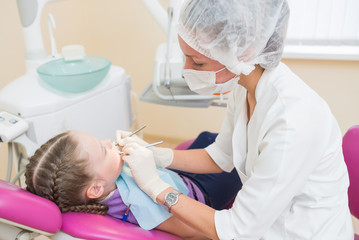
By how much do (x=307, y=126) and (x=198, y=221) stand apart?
427 millimetres

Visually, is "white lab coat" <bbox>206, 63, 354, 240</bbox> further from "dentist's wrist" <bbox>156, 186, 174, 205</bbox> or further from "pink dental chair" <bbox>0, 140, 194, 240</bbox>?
"pink dental chair" <bbox>0, 140, 194, 240</bbox>

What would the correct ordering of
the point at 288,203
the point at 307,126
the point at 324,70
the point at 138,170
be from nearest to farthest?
1. the point at 307,126
2. the point at 288,203
3. the point at 138,170
4. the point at 324,70

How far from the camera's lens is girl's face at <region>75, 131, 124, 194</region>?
1120 millimetres

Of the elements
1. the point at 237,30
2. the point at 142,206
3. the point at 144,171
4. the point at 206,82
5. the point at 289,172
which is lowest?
the point at 142,206

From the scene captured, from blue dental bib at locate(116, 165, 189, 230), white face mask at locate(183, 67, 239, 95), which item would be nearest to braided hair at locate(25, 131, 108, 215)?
blue dental bib at locate(116, 165, 189, 230)

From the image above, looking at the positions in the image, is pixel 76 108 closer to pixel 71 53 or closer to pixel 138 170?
pixel 71 53

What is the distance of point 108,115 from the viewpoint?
1.80 metres

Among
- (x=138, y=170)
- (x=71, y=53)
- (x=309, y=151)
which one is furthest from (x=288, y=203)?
(x=71, y=53)

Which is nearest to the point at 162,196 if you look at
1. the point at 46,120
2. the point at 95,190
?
the point at 95,190

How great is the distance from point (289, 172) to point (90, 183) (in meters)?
0.65

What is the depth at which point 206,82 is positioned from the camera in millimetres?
1036

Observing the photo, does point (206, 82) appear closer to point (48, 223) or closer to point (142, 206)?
point (142, 206)

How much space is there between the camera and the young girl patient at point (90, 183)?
1.07m

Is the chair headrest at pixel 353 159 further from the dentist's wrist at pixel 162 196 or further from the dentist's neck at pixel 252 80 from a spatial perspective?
the dentist's wrist at pixel 162 196
